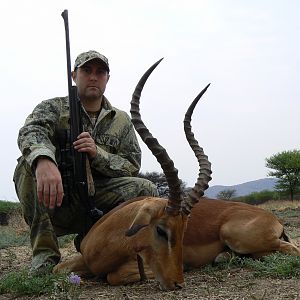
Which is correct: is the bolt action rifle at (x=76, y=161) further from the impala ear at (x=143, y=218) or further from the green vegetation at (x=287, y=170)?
the green vegetation at (x=287, y=170)

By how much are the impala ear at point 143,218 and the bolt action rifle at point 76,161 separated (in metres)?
0.87

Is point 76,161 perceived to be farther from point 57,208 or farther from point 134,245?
point 134,245

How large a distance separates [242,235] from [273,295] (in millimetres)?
1719

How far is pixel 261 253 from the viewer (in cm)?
524

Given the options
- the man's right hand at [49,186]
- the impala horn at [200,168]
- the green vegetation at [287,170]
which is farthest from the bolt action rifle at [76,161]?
the green vegetation at [287,170]

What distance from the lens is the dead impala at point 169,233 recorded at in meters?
4.06

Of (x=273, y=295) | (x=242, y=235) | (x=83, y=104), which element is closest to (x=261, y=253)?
(x=242, y=235)

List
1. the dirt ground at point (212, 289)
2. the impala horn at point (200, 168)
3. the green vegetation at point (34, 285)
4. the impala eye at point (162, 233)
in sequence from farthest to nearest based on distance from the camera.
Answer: the impala horn at point (200, 168) → the impala eye at point (162, 233) → the green vegetation at point (34, 285) → the dirt ground at point (212, 289)

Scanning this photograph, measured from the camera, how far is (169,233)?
4.03 m

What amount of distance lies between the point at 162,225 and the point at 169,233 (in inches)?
4.0

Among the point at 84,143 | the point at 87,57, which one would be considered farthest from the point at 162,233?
the point at 87,57

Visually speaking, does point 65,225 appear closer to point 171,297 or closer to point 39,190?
point 39,190

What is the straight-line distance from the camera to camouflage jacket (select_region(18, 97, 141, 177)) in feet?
15.8

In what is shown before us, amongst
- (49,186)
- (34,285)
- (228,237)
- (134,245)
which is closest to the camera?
(34,285)
